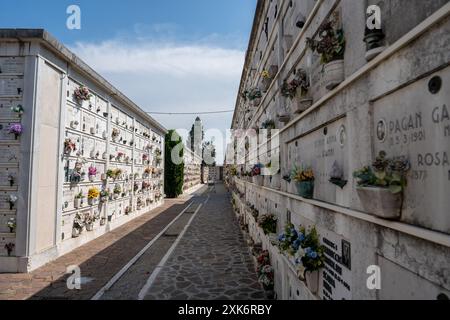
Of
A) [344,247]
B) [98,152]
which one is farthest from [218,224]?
[344,247]

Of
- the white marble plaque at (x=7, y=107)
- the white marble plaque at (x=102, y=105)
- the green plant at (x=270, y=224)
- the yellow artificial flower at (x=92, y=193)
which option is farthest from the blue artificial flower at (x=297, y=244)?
the white marble plaque at (x=102, y=105)

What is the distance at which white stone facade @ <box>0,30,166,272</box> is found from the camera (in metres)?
7.53

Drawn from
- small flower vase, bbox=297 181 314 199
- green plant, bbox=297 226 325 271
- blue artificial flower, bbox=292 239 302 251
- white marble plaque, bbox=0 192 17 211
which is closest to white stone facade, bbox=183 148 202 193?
white marble plaque, bbox=0 192 17 211

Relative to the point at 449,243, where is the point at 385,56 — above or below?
above

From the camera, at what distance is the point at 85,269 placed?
25.4 feet

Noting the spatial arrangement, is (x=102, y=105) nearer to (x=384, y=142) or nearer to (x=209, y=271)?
(x=209, y=271)

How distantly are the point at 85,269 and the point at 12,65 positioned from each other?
569 cm

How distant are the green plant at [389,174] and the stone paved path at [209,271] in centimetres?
478

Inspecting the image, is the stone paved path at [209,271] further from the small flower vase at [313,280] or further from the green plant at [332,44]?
the green plant at [332,44]

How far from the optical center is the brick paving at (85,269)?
20.0ft

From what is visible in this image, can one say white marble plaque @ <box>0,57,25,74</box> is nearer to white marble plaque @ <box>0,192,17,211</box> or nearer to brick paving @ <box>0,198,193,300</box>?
white marble plaque @ <box>0,192,17,211</box>

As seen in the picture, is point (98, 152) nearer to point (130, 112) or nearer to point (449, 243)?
point (130, 112)
